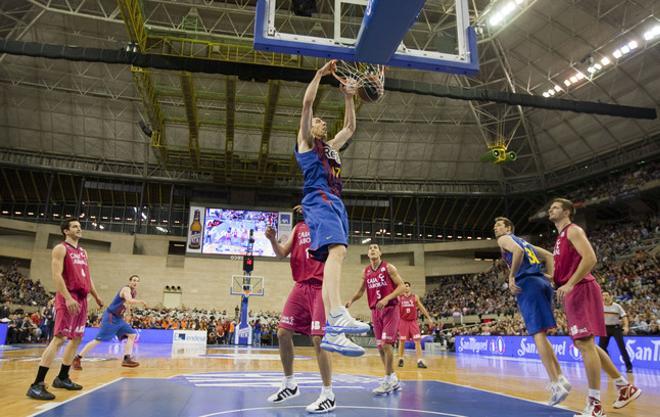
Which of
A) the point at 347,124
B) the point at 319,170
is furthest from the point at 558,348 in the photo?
the point at 319,170

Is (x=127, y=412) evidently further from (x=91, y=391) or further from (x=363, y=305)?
(x=363, y=305)

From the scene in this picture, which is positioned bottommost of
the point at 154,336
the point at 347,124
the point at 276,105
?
the point at 154,336

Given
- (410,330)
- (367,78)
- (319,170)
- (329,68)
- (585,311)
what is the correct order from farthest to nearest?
1. (410,330)
2. (367,78)
3. (585,311)
4. (329,68)
5. (319,170)

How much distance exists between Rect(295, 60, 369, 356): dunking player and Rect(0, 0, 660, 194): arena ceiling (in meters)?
17.5

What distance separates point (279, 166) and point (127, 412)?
31.7 m

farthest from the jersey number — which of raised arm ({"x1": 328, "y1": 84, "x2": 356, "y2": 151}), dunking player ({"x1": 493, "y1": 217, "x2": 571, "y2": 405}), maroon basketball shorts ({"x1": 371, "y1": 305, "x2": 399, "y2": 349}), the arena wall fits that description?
the arena wall

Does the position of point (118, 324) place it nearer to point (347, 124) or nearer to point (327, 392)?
point (327, 392)

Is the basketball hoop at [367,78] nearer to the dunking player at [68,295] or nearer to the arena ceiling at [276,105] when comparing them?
the dunking player at [68,295]

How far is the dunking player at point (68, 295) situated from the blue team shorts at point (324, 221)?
337cm

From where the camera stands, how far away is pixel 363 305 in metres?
36.2

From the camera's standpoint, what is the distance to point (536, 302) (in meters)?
5.44

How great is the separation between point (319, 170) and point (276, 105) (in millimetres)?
22917

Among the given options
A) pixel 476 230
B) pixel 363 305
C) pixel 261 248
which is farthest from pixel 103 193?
pixel 476 230

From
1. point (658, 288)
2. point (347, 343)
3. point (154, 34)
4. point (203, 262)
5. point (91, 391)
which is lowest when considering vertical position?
point (91, 391)
